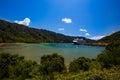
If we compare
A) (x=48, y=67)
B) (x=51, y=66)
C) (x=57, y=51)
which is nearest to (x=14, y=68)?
(x=48, y=67)

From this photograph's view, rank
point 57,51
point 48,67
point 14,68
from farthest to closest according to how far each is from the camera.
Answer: point 57,51, point 14,68, point 48,67

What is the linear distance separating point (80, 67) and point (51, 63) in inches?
101

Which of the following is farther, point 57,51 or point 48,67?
point 57,51

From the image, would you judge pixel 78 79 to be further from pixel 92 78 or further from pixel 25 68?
pixel 25 68

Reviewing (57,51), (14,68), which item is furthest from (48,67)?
(57,51)

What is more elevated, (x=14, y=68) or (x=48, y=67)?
(x=48, y=67)

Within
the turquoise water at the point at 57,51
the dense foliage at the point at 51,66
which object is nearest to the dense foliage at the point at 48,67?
the dense foliage at the point at 51,66

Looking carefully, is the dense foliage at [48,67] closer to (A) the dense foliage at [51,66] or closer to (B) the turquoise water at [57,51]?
(A) the dense foliage at [51,66]

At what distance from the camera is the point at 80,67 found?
14.2m

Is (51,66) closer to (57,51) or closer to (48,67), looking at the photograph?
(48,67)

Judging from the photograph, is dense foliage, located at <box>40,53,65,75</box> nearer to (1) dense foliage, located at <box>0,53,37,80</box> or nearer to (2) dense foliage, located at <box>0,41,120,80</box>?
(2) dense foliage, located at <box>0,41,120,80</box>

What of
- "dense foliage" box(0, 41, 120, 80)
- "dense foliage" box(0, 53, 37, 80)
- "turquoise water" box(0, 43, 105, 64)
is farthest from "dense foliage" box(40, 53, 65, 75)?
"turquoise water" box(0, 43, 105, 64)

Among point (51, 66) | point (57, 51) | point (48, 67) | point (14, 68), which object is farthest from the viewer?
point (57, 51)

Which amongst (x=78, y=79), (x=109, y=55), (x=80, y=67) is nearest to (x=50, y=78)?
(x=78, y=79)
